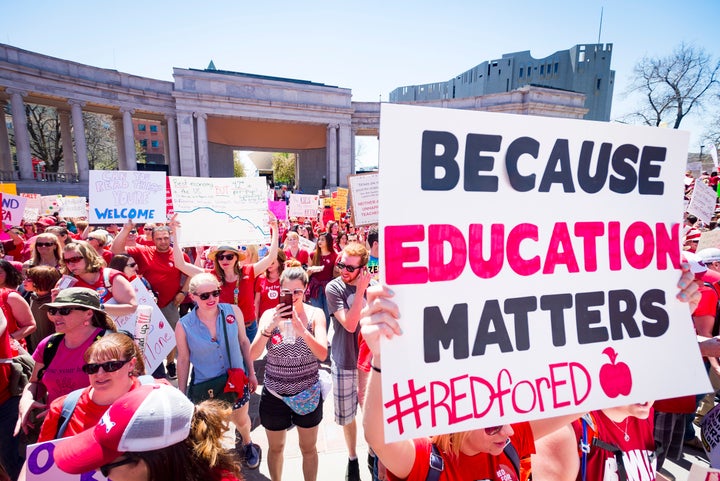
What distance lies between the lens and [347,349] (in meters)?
3.24

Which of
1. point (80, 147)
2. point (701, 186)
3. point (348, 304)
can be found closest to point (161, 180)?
point (348, 304)

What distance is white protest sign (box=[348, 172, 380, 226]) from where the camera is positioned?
6129 millimetres

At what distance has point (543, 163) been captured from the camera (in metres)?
1.49

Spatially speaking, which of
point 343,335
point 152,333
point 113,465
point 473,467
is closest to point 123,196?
point 152,333

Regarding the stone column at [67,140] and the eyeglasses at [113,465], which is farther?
the stone column at [67,140]

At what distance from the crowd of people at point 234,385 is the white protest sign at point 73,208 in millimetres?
8345

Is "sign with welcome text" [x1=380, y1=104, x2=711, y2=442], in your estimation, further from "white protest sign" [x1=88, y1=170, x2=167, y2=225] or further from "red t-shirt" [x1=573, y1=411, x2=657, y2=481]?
"white protest sign" [x1=88, y1=170, x2=167, y2=225]

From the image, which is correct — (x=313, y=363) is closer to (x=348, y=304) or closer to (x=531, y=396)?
(x=348, y=304)

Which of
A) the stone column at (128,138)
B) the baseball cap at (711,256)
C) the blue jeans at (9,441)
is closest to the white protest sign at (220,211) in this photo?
the blue jeans at (9,441)

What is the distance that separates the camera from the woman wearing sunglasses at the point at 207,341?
291 cm

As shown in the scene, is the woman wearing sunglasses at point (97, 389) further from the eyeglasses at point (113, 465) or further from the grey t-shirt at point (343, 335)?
the grey t-shirt at point (343, 335)

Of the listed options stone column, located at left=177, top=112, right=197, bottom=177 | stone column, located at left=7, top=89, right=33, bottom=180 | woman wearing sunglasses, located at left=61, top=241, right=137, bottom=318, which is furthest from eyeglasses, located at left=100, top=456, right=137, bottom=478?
stone column, located at left=177, top=112, right=197, bottom=177

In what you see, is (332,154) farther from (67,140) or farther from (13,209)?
(13,209)

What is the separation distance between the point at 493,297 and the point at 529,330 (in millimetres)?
202
